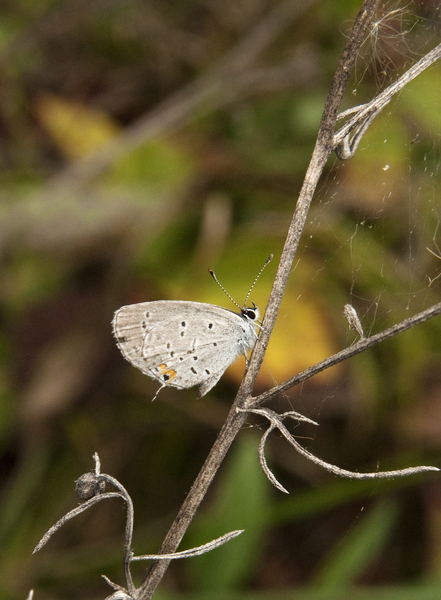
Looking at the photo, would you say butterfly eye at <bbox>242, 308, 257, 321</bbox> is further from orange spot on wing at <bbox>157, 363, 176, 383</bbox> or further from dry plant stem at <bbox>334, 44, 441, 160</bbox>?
dry plant stem at <bbox>334, 44, 441, 160</bbox>

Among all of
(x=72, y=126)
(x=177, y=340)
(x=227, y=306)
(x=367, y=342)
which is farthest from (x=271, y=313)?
(x=72, y=126)

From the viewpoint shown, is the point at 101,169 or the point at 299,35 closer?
the point at 101,169

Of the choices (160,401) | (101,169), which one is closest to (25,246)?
(101,169)

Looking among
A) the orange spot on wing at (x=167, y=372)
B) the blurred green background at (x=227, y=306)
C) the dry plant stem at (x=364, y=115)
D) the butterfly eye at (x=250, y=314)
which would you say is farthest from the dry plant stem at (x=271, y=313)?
the blurred green background at (x=227, y=306)

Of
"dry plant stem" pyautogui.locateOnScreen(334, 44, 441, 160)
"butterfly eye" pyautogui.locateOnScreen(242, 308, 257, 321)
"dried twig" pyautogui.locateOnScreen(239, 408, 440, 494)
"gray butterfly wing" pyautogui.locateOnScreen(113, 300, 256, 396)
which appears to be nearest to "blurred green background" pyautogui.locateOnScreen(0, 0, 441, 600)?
"butterfly eye" pyautogui.locateOnScreen(242, 308, 257, 321)

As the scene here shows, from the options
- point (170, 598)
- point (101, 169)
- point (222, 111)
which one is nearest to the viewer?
point (170, 598)

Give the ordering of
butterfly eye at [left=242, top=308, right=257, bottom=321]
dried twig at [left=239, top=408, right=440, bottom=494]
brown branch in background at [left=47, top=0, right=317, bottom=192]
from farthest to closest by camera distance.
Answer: brown branch in background at [left=47, top=0, right=317, bottom=192]
butterfly eye at [left=242, top=308, right=257, bottom=321]
dried twig at [left=239, top=408, right=440, bottom=494]

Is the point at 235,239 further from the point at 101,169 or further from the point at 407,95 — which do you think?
the point at 407,95
